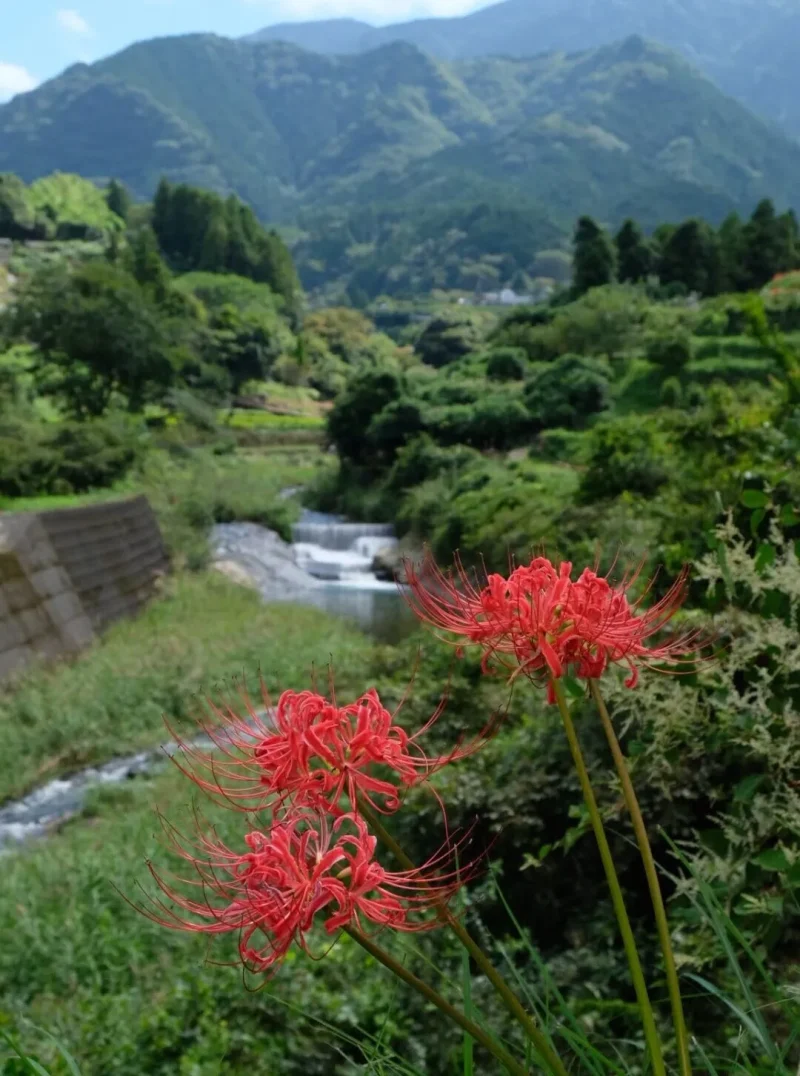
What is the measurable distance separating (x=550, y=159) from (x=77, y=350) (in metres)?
154

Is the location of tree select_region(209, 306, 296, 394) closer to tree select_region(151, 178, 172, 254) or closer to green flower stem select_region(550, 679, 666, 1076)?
tree select_region(151, 178, 172, 254)

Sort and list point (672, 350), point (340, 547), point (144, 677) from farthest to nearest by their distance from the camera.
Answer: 1. point (672, 350)
2. point (340, 547)
3. point (144, 677)

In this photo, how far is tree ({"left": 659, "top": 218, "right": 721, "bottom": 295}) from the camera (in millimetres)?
35750

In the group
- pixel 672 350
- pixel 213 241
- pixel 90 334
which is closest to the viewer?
pixel 90 334

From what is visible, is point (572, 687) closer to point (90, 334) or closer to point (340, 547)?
point (340, 547)

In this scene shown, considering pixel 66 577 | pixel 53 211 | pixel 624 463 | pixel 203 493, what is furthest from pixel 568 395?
pixel 53 211

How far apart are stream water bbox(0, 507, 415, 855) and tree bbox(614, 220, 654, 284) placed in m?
18.4

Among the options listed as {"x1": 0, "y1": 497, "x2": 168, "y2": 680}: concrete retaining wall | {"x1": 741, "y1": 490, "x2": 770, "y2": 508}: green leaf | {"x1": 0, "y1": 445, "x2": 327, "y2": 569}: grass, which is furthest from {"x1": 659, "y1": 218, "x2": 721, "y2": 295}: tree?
{"x1": 741, "y1": 490, "x2": 770, "y2": 508}: green leaf

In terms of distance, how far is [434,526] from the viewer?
1836 centimetres

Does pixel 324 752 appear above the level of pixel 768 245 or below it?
below

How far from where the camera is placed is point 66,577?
36.9 feet

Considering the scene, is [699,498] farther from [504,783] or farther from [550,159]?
[550,159]

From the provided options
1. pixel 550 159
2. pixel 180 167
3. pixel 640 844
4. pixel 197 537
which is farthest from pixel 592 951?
pixel 180 167

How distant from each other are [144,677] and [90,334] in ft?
42.7
